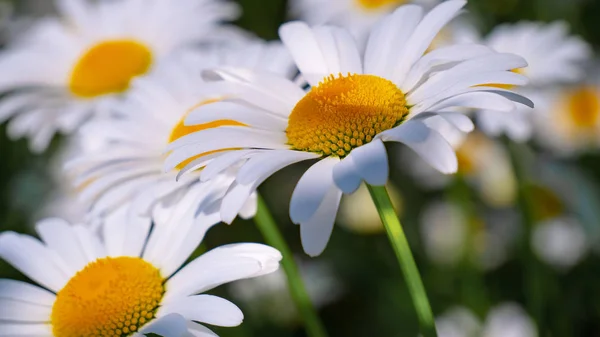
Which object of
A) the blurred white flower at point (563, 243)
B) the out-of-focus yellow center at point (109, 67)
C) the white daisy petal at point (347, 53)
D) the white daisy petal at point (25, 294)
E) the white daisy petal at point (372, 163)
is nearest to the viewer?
the white daisy petal at point (372, 163)

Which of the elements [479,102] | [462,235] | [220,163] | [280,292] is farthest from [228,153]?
[280,292]

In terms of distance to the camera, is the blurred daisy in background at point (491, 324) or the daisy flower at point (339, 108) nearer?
the daisy flower at point (339, 108)

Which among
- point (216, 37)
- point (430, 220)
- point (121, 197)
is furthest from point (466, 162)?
point (121, 197)

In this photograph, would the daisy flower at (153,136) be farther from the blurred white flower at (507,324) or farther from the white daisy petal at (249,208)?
the blurred white flower at (507,324)

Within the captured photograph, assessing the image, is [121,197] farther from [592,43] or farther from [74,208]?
[592,43]

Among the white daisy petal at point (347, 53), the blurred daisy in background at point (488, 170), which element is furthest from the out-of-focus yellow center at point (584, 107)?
the white daisy petal at point (347, 53)
